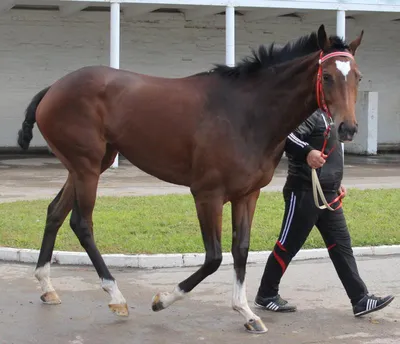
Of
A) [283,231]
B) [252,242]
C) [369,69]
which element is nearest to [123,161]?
[369,69]

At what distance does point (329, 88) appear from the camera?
5555mm

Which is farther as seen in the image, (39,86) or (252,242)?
(39,86)

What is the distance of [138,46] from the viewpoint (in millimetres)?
23719

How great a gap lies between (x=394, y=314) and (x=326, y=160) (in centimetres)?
144

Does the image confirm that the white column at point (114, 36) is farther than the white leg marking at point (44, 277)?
Yes

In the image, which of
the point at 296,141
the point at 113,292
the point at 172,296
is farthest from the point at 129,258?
the point at 296,141

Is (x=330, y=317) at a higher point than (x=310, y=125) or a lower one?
lower

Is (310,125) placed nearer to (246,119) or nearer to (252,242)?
(246,119)

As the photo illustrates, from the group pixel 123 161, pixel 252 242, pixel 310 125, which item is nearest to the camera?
pixel 310 125

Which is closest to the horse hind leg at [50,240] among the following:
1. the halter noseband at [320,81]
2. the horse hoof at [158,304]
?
the horse hoof at [158,304]

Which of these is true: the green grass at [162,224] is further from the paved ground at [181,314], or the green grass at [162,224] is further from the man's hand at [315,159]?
the man's hand at [315,159]

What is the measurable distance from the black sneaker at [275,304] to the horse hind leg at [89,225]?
121 cm

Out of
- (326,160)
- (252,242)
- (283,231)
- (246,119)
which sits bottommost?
(252,242)

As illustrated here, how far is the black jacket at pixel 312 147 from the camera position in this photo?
21.0ft
